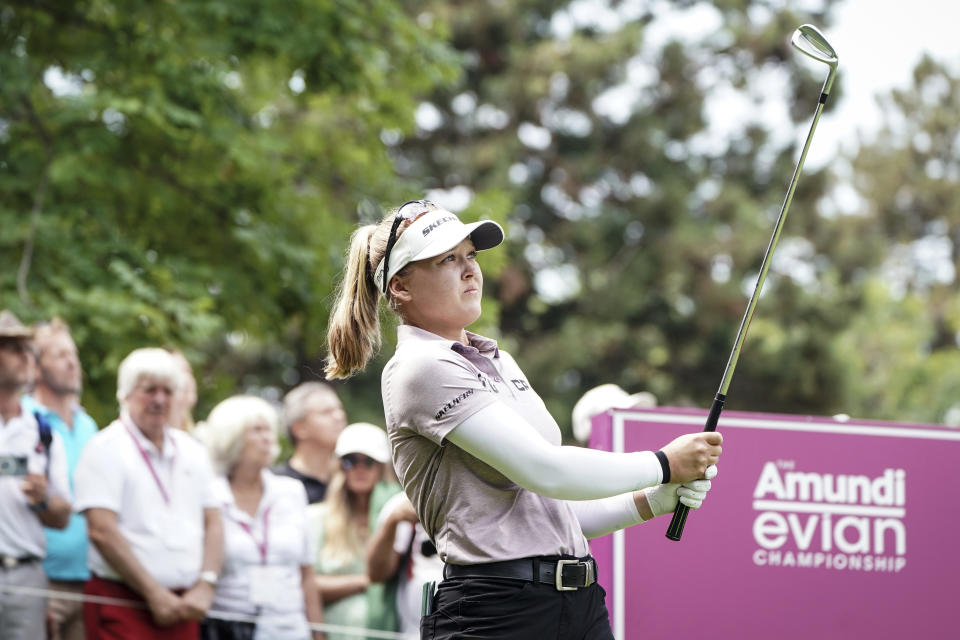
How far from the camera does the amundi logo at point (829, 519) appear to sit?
4.51 m

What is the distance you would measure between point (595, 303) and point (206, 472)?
15.6m

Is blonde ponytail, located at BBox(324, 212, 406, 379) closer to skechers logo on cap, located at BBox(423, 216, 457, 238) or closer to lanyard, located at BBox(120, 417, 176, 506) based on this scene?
skechers logo on cap, located at BBox(423, 216, 457, 238)

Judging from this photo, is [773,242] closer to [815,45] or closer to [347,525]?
[815,45]

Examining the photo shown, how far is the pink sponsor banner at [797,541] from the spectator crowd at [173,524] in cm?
139

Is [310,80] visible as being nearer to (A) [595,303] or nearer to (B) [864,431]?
(B) [864,431]

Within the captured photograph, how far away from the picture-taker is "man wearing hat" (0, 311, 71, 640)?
5.82 metres

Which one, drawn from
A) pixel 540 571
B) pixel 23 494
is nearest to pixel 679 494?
pixel 540 571

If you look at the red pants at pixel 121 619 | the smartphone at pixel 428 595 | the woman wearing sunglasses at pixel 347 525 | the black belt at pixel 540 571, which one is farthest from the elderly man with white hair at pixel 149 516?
the black belt at pixel 540 571

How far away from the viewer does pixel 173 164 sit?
34.2ft

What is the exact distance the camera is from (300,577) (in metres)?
6.28

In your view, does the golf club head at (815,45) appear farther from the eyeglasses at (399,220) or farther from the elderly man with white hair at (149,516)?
the elderly man with white hair at (149,516)

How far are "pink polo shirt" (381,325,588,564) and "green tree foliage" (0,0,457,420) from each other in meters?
6.14

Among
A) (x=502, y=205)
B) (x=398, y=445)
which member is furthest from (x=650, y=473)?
(x=502, y=205)

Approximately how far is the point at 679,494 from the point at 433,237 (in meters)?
0.86
